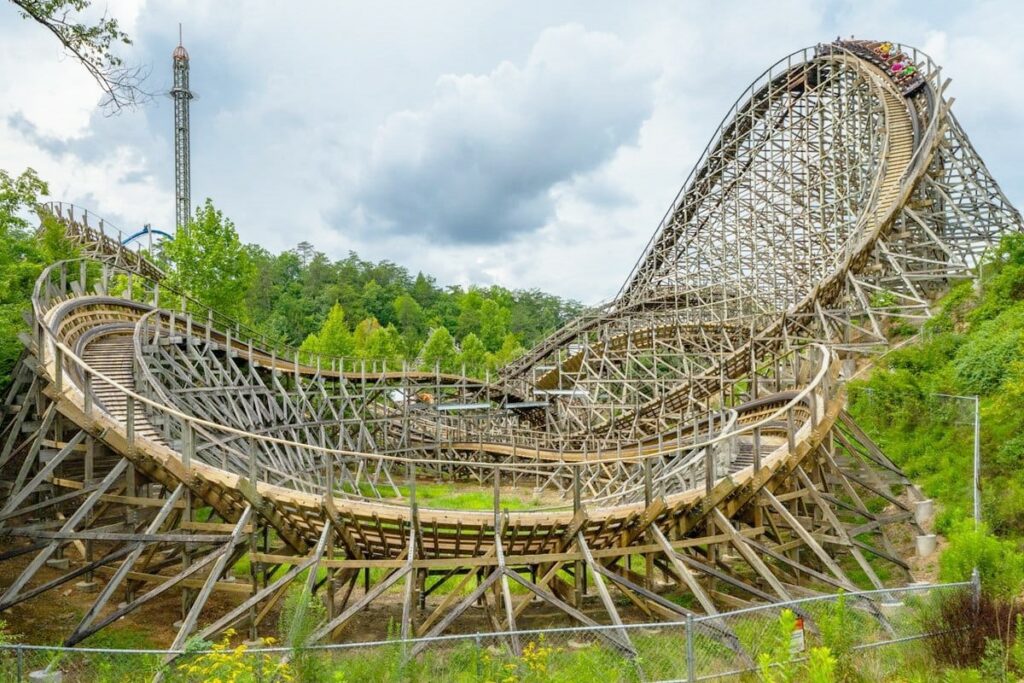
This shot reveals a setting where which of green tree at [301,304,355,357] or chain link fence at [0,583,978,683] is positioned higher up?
green tree at [301,304,355,357]

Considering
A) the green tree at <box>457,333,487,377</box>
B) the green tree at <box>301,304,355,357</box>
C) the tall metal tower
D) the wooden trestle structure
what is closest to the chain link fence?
the wooden trestle structure

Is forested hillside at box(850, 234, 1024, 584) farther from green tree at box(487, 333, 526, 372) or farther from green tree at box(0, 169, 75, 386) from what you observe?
green tree at box(487, 333, 526, 372)

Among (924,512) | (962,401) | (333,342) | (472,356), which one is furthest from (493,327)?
(924,512)

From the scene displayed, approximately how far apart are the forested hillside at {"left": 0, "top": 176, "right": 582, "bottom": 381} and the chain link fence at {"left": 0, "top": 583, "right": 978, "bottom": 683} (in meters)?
9.09

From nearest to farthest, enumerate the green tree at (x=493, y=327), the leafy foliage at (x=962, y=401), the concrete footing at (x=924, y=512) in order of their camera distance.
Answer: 1. the leafy foliage at (x=962, y=401)
2. the concrete footing at (x=924, y=512)
3. the green tree at (x=493, y=327)

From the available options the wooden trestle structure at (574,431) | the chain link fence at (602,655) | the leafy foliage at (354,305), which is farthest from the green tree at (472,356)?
the chain link fence at (602,655)

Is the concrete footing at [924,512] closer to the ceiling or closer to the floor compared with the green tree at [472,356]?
closer to the floor

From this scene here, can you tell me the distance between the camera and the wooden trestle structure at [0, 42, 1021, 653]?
891 centimetres

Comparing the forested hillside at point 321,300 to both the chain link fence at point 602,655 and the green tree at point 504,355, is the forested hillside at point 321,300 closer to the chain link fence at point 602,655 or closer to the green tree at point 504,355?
the green tree at point 504,355

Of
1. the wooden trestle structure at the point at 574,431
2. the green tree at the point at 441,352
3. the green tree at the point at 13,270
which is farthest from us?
the green tree at the point at 441,352

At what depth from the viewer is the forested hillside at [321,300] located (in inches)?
584

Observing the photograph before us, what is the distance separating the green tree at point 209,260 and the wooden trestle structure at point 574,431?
1.24 metres

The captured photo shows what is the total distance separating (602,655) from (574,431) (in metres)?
15.6

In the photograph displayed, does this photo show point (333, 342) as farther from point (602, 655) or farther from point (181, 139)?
point (602, 655)
